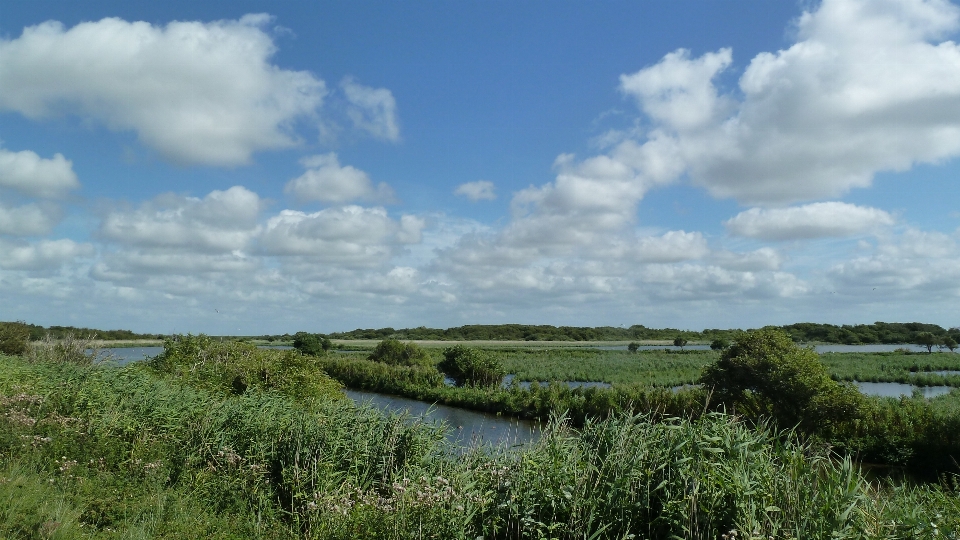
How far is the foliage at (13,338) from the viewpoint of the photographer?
30.5m

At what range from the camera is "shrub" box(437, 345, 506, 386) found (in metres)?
40.5

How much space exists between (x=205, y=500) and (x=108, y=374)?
26.1 ft

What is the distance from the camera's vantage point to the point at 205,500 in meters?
7.36

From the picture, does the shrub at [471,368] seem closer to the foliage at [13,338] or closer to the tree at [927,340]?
the foliage at [13,338]

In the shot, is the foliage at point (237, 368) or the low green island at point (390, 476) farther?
the foliage at point (237, 368)

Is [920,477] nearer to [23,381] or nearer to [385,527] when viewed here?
[385,527]

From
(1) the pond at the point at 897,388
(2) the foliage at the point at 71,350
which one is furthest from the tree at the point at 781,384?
(2) the foliage at the point at 71,350

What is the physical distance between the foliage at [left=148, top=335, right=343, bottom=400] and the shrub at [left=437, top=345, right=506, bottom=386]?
59.2ft

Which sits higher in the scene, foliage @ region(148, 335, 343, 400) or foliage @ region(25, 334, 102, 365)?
foliage @ region(25, 334, 102, 365)

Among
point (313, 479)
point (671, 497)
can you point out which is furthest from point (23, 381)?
point (671, 497)

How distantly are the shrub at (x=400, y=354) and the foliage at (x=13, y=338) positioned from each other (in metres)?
26.0

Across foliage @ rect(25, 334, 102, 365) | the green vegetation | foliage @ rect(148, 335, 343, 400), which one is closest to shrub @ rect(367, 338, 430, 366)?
the green vegetation

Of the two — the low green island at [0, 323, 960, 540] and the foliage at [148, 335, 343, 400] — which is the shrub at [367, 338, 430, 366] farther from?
the low green island at [0, 323, 960, 540]

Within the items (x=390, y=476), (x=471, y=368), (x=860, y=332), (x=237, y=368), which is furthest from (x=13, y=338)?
(x=860, y=332)
